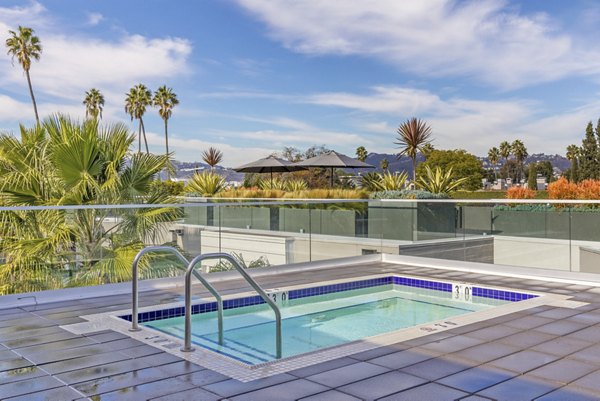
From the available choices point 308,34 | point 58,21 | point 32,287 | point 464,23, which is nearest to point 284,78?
point 308,34

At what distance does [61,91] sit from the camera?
1511 inches

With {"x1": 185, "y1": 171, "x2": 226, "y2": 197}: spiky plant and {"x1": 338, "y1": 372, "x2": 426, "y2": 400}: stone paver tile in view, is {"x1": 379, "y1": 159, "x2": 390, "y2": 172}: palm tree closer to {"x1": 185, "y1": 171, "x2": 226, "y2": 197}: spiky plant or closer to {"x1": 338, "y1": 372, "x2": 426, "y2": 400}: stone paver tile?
{"x1": 185, "y1": 171, "x2": 226, "y2": 197}: spiky plant

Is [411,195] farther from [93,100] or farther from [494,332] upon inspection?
[93,100]

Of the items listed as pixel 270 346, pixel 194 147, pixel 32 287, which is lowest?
pixel 270 346

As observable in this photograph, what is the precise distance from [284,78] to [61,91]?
17194 millimetres

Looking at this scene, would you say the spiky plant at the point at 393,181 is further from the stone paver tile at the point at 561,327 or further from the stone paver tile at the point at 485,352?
the stone paver tile at the point at 485,352

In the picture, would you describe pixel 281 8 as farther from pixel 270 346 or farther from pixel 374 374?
pixel 374 374

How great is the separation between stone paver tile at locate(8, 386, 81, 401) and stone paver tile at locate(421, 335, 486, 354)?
2.38 metres

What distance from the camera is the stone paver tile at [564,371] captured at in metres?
3.55

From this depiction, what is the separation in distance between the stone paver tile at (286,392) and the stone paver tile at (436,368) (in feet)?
2.14

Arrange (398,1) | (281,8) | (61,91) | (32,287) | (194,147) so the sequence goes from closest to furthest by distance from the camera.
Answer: (32,287), (398,1), (281,8), (61,91), (194,147)

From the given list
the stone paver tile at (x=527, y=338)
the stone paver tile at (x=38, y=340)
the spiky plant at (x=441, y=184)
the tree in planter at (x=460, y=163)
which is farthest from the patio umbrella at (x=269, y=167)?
the tree in planter at (x=460, y=163)

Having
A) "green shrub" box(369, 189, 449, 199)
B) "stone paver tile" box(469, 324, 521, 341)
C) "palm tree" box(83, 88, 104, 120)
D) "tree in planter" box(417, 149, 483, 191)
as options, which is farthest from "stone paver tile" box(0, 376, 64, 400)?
"tree in planter" box(417, 149, 483, 191)

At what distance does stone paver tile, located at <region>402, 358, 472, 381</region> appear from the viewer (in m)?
3.60
